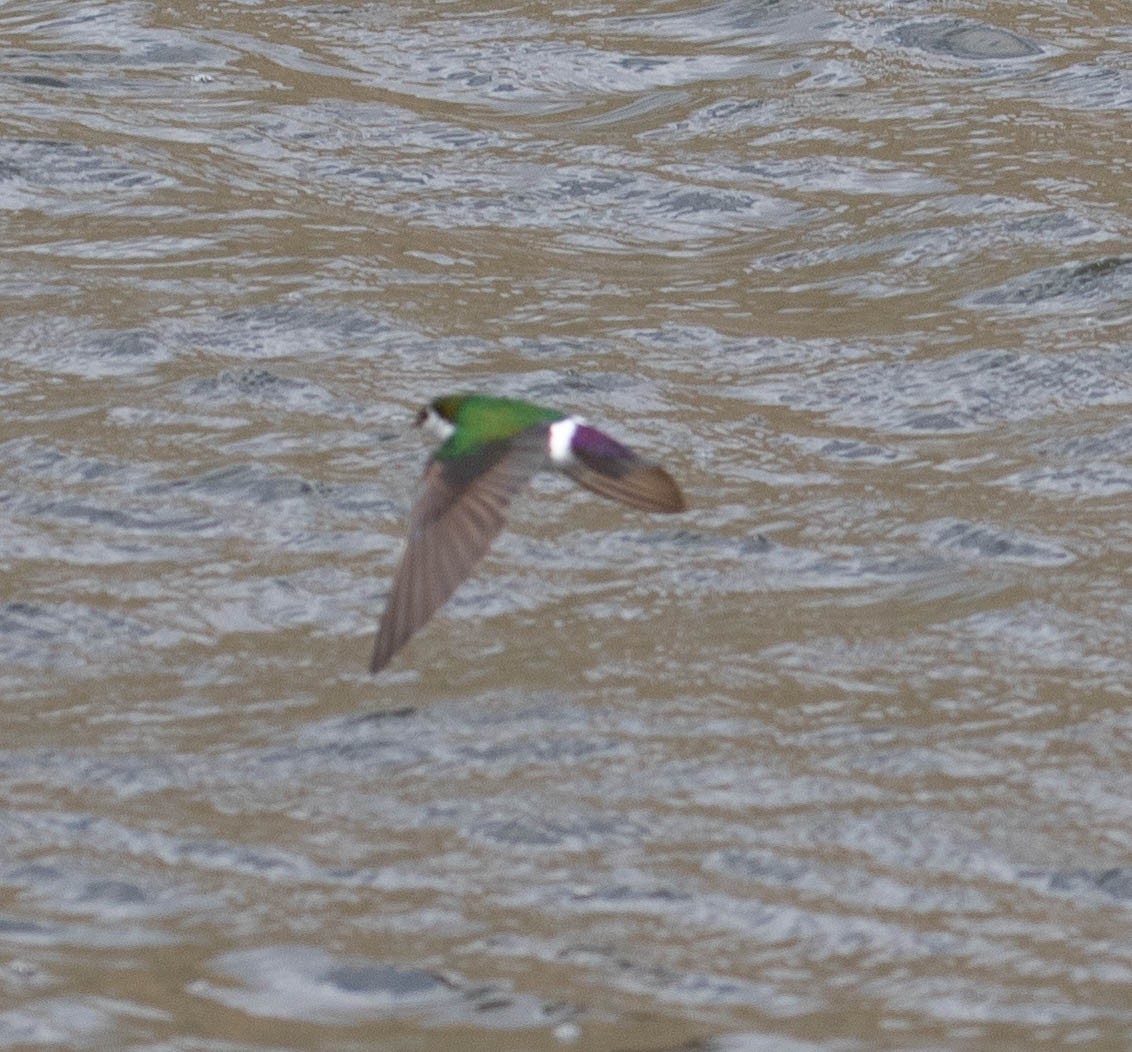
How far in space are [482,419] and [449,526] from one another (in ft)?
1.58

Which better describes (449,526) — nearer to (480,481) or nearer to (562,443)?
(480,481)

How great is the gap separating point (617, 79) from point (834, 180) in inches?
58.8

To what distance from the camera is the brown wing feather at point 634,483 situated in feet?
16.2

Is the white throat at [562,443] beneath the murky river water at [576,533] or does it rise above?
above

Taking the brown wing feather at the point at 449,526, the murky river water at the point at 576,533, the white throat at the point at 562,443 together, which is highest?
the white throat at the point at 562,443

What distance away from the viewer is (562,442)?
199 inches

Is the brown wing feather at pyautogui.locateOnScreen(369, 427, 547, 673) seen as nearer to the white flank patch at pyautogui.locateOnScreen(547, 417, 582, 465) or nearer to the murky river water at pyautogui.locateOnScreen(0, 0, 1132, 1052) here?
the white flank patch at pyautogui.locateOnScreen(547, 417, 582, 465)

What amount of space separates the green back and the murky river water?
1.92 ft

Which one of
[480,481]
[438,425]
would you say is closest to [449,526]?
[480,481]

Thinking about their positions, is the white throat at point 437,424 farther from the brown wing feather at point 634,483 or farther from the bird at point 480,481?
the brown wing feather at point 634,483

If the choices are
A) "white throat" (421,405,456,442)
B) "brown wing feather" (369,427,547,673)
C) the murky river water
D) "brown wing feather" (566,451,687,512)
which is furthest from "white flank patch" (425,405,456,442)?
the murky river water

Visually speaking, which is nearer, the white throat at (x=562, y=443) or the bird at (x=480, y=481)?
the bird at (x=480, y=481)

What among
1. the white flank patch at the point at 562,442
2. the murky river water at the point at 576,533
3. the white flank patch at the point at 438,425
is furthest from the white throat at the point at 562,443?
the murky river water at the point at 576,533

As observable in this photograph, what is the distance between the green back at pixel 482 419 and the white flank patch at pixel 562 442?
0.06 m
